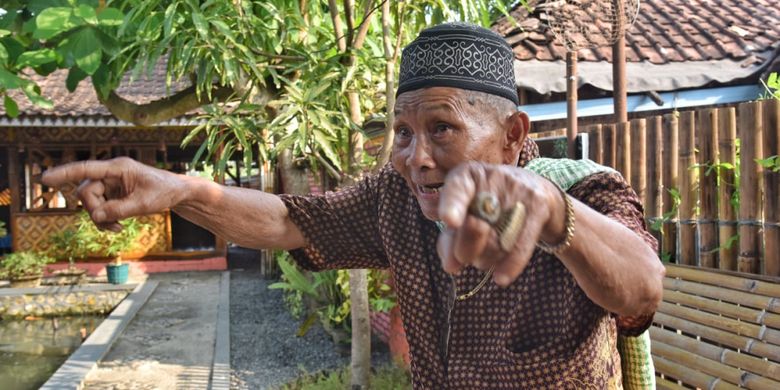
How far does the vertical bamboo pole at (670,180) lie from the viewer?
147 inches

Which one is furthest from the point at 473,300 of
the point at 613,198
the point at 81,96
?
the point at 81,96

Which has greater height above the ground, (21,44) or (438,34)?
(21,44)

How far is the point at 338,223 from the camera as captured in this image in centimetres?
203

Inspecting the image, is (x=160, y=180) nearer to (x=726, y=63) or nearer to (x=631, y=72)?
(x=631, y=72)

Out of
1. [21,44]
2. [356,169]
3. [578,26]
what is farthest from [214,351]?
[578,26]

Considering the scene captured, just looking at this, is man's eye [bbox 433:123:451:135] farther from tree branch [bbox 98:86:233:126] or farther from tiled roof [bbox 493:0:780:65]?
tiled roof [bbox 493:0:780:65]

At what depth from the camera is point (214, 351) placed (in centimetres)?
761

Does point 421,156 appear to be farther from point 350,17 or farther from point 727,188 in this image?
point 350,17

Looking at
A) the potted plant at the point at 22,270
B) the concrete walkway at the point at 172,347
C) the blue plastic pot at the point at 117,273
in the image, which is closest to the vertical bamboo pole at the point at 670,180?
the concrete walkway at the point at 172,347

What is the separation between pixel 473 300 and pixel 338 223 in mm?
519

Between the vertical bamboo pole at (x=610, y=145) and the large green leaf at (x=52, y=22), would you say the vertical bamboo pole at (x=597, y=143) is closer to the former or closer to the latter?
the vertical bamboo pole at (x=610, y=145)

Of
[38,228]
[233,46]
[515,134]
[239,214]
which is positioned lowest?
[38,228]

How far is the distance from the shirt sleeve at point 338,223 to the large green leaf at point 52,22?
1.54 metres

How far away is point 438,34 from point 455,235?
0.84 meters
